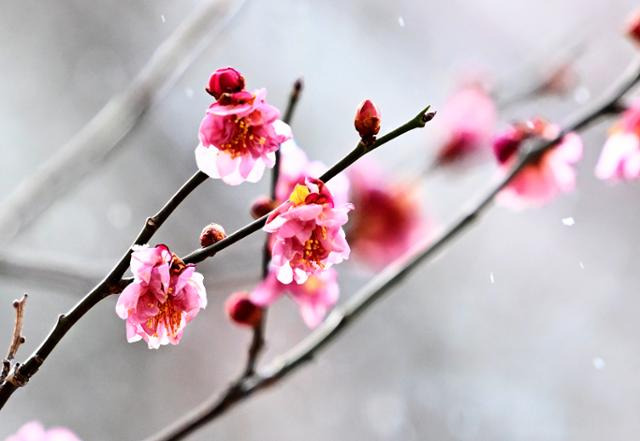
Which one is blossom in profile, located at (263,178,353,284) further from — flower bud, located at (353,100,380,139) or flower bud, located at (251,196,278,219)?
flower bud, located at (251,196,278,219)

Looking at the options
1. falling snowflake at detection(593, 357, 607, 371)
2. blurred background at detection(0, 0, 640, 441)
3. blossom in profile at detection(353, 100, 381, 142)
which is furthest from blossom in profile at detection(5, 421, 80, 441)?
falling snowflake at detection(593, 357, 607, 371)

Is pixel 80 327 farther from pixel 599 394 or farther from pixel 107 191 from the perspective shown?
pixel 599 394

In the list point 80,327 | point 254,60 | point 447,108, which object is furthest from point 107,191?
point 447,108

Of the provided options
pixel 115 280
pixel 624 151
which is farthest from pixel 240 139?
pixel 624 151

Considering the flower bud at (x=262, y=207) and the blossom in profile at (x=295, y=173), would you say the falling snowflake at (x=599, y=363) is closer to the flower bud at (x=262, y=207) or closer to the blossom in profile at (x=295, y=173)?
the blossom in profile at (x=295, y=173)

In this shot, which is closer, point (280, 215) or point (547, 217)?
point (280, 215)

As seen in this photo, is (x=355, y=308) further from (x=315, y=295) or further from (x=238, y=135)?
(x=238, y=135)

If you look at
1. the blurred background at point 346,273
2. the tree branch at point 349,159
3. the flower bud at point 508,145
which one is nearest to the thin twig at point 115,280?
the tree branch at point 349,159
